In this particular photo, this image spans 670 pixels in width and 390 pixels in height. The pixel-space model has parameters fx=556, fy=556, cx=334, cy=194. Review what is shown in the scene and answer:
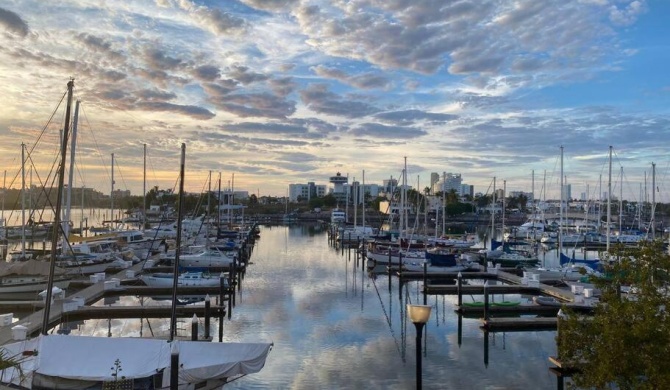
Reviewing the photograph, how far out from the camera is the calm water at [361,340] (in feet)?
68.3

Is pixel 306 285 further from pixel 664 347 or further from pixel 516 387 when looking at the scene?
pixel 664 347

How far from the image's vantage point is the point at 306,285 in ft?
145

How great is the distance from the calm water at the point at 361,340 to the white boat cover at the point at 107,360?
12.2 ft

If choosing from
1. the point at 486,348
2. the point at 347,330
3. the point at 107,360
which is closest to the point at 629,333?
the point at 107,360

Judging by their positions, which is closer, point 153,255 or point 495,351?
point 495,351

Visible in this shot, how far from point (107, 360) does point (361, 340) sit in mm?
13665

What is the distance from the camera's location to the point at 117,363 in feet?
50.8

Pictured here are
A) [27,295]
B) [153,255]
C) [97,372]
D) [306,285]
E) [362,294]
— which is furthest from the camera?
[153,255]

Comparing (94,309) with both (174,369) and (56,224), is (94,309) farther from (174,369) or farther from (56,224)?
(174,369)

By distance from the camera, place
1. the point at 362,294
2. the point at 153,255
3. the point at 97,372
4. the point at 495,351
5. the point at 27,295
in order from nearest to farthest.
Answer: the point at 97,372, the point at 495,351, the point at 27,295, the point at 362,294, the point at 153,255

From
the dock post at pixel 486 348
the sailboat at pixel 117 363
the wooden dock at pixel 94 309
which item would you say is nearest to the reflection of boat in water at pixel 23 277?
the wooden dock at pixel 94 309

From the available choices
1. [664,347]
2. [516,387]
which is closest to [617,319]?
[664,347]

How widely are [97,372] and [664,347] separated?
13.9 meters

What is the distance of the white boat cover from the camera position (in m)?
15.5
